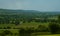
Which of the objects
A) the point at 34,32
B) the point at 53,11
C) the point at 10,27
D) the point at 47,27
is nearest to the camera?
the point at 34,32

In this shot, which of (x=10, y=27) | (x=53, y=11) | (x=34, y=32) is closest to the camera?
(x=34, y=32)

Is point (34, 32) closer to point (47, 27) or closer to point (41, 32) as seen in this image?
point (41, 32)

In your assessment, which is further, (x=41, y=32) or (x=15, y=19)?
(x=15, y=19)

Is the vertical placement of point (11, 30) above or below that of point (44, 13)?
below

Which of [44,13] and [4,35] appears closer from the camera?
[4,35]

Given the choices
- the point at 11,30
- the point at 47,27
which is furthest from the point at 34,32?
the point at 11,30

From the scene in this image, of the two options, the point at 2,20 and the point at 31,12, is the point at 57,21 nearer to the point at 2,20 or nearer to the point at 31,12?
the point at 31,12

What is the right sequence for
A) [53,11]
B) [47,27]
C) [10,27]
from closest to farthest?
[47,27], [10,27], [53,11]

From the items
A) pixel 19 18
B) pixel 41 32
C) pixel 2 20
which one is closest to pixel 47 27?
pixel 41 32

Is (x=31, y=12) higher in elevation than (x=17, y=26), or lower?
higher
